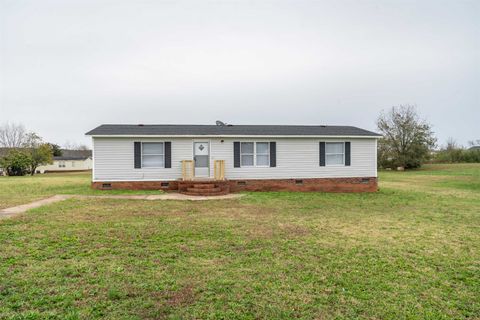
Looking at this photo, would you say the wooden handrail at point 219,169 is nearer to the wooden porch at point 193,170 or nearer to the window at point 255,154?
the wooden porch at point 193,170

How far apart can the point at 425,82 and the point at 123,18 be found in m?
25.1

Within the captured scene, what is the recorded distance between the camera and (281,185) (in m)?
14.4

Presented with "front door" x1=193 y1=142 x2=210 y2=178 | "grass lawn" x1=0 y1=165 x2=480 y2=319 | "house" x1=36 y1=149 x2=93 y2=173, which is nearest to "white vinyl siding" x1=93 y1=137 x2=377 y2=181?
"front door" x1=193 y1=142 x2=210 y2=178

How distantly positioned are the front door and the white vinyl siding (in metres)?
0.24

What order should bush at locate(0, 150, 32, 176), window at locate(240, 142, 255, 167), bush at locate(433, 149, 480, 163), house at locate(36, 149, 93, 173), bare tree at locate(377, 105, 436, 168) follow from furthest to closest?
house at locate(36, 149, 93, 173) → bush at locate(433, 149, 480, 163) → bare tree at locate(377, 105, 436, 168) → bush at locate(0, 150, 32, 176) → window at locate(240, 142, 255, 167)

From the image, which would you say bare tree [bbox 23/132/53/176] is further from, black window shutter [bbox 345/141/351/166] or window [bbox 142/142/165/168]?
black window shutter [bbox 345/141/351/166]

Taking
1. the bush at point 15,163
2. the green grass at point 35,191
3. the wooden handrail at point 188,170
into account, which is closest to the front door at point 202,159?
the wooden handrail at point 188,170

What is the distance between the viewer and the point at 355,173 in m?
14.9

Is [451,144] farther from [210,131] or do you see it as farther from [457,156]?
[210,131]

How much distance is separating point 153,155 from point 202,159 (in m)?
2.32

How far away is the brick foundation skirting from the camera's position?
1351cm

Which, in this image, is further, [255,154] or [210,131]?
[210,131]

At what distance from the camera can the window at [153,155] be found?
13.8m

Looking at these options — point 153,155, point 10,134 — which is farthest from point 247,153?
Answer: point 10,134
